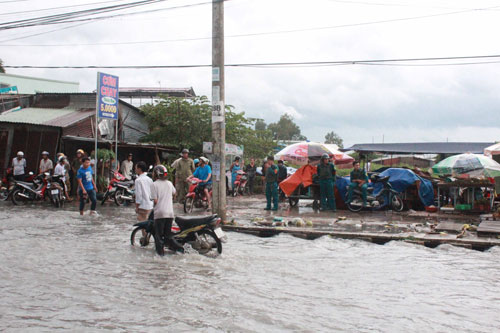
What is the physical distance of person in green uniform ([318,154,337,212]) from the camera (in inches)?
622

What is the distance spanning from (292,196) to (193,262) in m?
9.41

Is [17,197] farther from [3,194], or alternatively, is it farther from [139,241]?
[139,241]

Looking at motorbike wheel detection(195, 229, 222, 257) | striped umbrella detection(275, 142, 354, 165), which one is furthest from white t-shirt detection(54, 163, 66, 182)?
motorbike wheel detection(195, 229, 222, 257)

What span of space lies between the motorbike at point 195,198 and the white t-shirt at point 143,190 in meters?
5.48

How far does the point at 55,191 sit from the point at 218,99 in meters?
7.54

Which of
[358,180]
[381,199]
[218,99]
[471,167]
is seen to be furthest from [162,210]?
[471,167]

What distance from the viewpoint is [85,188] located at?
1348cm

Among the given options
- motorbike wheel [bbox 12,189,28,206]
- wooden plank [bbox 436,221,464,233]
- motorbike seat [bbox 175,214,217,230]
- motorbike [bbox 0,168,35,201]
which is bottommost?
wooden plank [bbox 436,221,464,233]

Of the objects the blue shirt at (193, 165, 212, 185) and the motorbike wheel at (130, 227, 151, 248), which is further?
the blue shirt at (193, 165, 212, 185)

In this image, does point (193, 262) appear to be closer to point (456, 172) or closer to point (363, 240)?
point (363, 240)

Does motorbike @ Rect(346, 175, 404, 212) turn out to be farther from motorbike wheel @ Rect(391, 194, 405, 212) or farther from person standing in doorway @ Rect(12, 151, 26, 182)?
person standing in doorway @ Rect(12, 151, 26, 182)

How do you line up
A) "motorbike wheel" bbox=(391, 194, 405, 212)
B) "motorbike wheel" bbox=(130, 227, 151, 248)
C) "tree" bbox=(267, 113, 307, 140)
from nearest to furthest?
"motorbike wheel" bbox=(130, 227, 151, 248) < "motorbike wheel" bbox=(391, 194, 405, 212) < "tree" bbox=(267, 113, 307, 140)

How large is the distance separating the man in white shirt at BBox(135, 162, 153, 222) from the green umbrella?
10.1 meters

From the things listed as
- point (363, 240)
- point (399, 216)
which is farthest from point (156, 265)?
point (399, 216)
